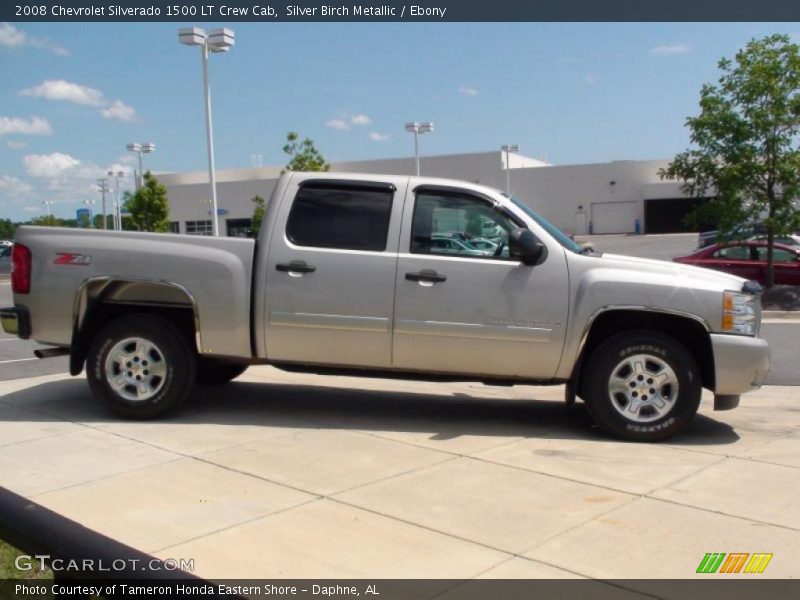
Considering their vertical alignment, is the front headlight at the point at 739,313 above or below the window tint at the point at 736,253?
below

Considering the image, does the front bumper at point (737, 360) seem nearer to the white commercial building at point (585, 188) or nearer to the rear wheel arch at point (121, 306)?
the rear wheel arch at point (121, 306)

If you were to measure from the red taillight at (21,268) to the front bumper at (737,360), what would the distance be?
5388mm

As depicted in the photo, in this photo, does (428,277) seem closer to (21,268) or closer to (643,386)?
(643,386)

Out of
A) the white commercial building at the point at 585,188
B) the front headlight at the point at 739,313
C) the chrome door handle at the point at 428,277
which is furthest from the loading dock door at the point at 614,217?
the chrome door handle at the point at 428,277

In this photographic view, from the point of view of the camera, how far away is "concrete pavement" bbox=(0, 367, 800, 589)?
4352 mm

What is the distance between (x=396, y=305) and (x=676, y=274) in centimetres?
216

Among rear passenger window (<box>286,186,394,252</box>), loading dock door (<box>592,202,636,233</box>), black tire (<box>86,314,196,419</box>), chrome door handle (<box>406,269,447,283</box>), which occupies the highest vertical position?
loading dock door (<box>592,202,636,233</box>)

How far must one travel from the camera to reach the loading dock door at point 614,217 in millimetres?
63250

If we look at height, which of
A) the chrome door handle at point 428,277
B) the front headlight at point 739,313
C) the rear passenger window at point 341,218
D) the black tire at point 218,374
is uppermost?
the rear passenger window at point 341,218

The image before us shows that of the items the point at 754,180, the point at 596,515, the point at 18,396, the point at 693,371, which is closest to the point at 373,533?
the point at 596,515

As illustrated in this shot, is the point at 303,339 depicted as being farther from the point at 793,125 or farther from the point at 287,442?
the point at 793,125

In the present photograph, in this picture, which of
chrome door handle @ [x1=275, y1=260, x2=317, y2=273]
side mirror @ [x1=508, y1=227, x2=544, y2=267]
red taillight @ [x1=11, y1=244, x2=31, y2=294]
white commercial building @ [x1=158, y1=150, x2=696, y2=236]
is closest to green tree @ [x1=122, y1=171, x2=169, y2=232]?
white commercial building @ [x1=158, y1=150, x2=696, y2=236]

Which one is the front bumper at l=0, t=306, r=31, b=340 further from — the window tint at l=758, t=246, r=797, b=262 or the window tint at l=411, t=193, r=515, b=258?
the window tint at l=758, t=246, r=797, b=262

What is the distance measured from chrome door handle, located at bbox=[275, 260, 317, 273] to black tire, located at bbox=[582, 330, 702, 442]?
2302mm
